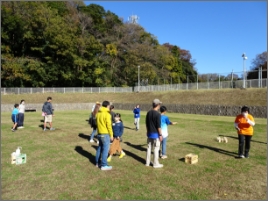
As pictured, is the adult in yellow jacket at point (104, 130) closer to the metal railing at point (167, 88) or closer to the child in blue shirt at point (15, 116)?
the child in blue shirt at point (15, 116)

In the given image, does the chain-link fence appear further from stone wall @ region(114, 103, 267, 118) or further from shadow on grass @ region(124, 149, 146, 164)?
shadow on grass @ region(124, 149, 146, 164)

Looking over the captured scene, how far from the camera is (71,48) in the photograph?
147 feet

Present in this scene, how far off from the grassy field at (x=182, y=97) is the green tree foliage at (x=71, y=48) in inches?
221

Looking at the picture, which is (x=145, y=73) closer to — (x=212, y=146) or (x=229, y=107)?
(x=229, y=107)

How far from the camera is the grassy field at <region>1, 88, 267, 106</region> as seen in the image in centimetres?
2559

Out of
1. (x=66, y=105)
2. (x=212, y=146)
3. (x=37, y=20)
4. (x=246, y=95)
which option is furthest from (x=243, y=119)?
(x=37, y=20)

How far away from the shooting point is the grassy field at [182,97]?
2559cm

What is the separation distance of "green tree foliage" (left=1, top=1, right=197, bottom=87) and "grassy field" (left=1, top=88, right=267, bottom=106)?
562cm

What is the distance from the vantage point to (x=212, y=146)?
30.6 feet

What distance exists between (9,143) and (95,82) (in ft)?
137

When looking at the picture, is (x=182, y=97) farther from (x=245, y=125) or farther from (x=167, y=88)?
(x=245, y=125)

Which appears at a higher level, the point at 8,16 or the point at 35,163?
the point at 8,16

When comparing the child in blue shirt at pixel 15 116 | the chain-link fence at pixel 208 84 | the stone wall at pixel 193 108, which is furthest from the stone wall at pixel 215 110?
the child in blue shirt at pixel 15 116

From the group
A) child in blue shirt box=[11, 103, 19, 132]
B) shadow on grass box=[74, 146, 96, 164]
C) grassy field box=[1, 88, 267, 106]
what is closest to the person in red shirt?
shadow on grass box=[74, 146, 96, 164]
